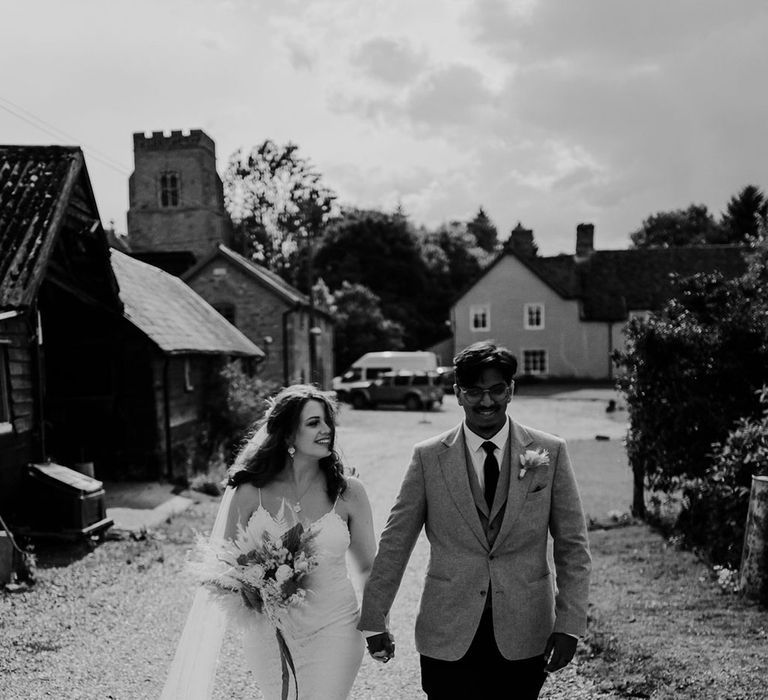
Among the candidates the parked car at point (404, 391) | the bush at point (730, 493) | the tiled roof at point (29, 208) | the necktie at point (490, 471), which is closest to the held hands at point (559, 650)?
the necktie at point (490, 471)

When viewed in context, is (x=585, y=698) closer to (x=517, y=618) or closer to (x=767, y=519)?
(x=517, y=618)

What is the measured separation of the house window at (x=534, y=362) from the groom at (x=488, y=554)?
44909 millimetres

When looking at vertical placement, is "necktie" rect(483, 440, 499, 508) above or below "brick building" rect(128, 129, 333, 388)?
below

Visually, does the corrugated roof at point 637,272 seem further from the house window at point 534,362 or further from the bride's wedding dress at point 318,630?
the bride's wedding dress at point 318,630

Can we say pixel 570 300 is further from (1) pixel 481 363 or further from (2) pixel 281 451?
(1) pixel 481 363

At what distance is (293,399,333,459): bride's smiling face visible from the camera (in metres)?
4.07

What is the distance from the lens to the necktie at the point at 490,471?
3.52 metres

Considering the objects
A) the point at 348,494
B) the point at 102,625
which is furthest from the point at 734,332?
the point at 102,625

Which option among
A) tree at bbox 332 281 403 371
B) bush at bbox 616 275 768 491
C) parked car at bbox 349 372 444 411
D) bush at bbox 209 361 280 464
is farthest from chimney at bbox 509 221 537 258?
bush at bbox 616 275 768 491

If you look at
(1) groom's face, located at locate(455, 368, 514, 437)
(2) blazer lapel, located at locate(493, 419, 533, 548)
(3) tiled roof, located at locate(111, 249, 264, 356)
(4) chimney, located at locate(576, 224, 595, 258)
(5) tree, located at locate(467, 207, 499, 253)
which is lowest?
(2) blazer lapel, located at locate(493, 419, 533, 548)

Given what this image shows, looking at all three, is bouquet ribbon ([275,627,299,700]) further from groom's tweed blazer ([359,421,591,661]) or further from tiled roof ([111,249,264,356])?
tiled roof ([111,249,264,356])

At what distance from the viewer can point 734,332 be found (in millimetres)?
9656

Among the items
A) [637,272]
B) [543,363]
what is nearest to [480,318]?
[543,363]

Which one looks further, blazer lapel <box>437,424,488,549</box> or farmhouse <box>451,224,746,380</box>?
farmhouse <box>451,224,746,380</box>
